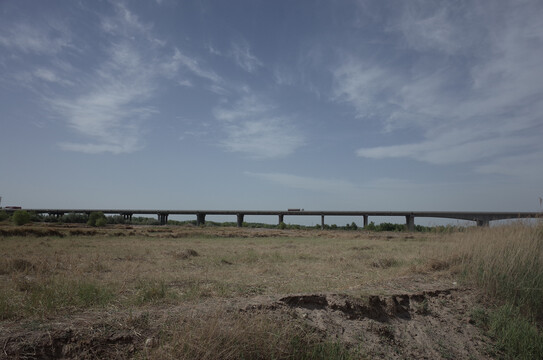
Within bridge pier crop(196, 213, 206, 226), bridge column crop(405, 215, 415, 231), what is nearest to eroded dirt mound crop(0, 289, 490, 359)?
bridge column crop(405, 215, 415, 231)

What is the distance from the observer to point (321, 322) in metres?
5.97

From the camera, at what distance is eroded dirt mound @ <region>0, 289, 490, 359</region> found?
4.33m

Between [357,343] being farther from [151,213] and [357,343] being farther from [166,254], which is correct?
[151,213]

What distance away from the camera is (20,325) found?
4625mm

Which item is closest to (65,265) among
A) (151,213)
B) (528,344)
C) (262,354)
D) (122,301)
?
→ (122,301)

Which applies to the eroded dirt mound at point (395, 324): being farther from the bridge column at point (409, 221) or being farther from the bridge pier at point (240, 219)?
the bridge pier at point (240, 219)

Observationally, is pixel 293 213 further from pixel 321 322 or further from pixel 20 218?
pixel 321 322

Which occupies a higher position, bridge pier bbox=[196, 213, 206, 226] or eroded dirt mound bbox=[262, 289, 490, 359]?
bridge pier bbox=[196, 213, 206, 226]

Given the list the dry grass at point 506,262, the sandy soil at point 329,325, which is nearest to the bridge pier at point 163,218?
the dry grass at point 506,262

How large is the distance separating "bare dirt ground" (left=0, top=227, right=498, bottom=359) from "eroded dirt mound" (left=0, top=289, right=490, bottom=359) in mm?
12

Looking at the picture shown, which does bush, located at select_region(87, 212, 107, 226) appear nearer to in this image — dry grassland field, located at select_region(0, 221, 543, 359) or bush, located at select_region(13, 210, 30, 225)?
bush, located at select_region(13, 210, 30, 225)

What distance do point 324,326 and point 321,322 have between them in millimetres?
90

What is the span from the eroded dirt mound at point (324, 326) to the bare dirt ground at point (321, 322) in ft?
0.04

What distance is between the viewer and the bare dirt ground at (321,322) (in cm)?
436
